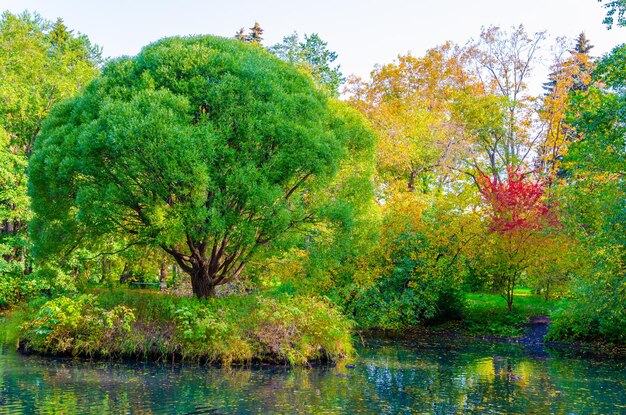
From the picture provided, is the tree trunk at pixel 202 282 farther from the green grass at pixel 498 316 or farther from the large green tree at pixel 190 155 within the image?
the green grass at pixel 498 316

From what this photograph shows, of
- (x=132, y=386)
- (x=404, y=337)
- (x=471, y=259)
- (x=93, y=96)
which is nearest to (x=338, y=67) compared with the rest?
(x=471, y=259)

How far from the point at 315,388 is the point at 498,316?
18.0 meters

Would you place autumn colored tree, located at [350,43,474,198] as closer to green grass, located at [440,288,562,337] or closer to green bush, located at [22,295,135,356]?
green grass, located at [440,288,562,337]

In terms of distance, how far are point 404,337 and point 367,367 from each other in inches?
356

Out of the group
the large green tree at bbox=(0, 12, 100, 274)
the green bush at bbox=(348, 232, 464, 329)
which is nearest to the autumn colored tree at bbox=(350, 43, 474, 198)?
the green bush at bbox=(348, 232, 464, 329)

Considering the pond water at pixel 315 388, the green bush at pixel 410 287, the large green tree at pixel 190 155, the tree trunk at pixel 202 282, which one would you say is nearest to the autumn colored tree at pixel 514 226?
the green bush at pixel 410 287

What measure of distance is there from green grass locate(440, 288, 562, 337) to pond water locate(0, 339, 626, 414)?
8.67 m

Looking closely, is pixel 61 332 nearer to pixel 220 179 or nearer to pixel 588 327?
pixel 220 179

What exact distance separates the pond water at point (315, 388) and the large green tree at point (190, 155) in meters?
3.84

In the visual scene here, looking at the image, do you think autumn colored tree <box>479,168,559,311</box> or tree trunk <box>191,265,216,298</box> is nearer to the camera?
tree trunk <box>191,265,216,298</box>

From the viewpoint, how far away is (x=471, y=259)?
2809 cm

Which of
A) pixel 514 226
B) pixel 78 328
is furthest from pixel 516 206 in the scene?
pixel 78 328

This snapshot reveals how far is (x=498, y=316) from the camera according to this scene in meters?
29.0

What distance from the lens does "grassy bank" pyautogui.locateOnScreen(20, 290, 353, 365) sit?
1619 centimetres
